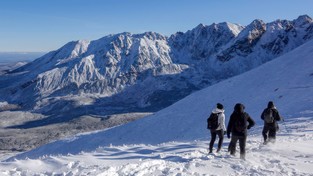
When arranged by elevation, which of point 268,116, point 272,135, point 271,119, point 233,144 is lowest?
point 272,135

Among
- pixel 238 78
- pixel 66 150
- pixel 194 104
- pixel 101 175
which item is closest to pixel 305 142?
pixel 101 175

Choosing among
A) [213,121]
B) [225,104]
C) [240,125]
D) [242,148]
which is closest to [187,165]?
[242,148]

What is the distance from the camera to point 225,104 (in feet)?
199

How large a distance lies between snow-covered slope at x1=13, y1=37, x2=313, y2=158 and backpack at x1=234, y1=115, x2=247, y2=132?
1022 inches

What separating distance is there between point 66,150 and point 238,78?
114 ft

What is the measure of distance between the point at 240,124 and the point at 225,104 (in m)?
43.4

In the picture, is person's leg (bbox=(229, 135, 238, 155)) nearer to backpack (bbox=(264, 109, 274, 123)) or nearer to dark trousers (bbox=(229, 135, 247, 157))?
dark trousers (bbox=(229, 135, 247, 157))

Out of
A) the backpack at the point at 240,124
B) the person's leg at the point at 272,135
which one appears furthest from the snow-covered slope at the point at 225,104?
the backpack at the point at 240,124

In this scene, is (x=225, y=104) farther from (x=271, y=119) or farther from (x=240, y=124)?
(x=240, y=124)

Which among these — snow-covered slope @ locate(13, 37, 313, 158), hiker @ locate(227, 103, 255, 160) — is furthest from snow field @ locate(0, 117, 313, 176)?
snow-covered slope @ locate(13, 37, 313, 158)

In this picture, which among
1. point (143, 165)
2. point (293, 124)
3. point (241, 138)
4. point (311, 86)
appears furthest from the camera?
point (311, 86)

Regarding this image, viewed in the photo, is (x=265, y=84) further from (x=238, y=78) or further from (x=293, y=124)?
(x=293, y=124)

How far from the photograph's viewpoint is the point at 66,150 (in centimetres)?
6278

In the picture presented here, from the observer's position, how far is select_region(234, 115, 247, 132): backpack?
1769 centimetres
